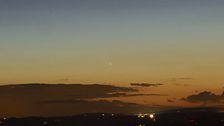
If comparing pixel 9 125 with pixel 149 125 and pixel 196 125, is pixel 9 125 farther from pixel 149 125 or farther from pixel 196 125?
pixel 196 125

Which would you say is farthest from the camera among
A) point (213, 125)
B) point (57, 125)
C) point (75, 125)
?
point (57, 125)

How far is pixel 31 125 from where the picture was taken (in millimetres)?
178875

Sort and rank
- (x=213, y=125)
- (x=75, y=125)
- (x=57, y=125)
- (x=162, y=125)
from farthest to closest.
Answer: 1. (x=57, y=125)
2. (x=75, y=125)
3. (x=162, y=125)
4. (x=213, y=125)

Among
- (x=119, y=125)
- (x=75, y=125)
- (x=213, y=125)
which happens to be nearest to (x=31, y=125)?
(x=75, y=125)

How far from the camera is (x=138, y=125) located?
535 ft

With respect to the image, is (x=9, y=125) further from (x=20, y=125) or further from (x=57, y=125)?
(x=57, y=125)

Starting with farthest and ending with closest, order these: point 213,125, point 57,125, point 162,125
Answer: point 57,125 < point 162,125 < point 213,125

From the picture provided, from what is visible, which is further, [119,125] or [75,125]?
[75,125]

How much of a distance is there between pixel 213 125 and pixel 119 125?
3029 cm

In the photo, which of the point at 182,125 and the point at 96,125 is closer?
the point at 182,125

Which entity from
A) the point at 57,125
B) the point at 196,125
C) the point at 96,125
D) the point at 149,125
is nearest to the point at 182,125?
the point at 196,125

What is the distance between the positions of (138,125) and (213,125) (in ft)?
94.3

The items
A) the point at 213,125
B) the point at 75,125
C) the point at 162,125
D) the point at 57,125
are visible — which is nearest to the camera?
the point at 213,125

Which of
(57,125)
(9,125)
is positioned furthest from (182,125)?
(9,125)
